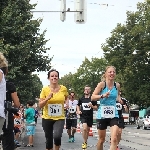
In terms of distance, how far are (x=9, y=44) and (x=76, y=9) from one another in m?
9.94

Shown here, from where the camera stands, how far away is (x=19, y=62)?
2664cm

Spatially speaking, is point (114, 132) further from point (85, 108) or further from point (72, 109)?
point (72, 109)

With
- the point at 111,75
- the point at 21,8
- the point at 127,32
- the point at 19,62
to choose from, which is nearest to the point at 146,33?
the point at 127,32

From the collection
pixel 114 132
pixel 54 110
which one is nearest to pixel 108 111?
pixel 114 132

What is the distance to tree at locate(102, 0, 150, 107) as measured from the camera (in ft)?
190

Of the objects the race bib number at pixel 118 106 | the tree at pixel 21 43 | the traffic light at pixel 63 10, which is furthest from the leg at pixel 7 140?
the tree at pixel 21 43

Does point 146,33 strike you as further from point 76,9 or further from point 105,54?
point 76,9

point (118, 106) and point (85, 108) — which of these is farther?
point (85, 108)

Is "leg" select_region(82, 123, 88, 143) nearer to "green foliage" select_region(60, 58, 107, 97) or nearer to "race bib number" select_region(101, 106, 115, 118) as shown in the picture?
"race bib number" select_region(101, 106, 115, 118)

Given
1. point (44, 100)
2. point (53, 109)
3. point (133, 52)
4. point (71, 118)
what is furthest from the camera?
point (133, 52)

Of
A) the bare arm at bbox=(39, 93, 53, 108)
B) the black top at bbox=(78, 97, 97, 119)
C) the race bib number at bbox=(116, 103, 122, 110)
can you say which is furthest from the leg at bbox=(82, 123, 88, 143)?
the bare arm at bbox=(39, 93, 53, 108)

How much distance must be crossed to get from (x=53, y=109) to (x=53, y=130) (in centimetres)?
39

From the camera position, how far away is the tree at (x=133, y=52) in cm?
5794

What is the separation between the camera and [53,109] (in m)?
9.28
